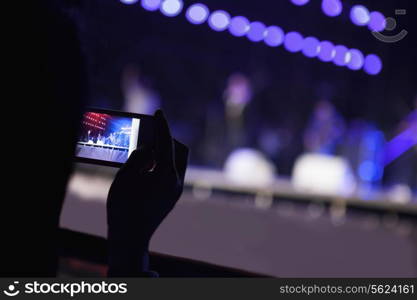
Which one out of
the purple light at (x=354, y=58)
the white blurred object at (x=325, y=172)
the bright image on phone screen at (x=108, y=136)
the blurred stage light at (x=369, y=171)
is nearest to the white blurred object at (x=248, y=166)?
the white blurred object at (x=325, y=172)

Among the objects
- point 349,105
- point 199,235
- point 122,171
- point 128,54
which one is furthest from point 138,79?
point 122,171

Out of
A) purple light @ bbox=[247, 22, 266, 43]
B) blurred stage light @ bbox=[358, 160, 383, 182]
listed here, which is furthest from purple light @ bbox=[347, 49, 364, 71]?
blurred stage light @ bbox=[358, 160, 383, 182]

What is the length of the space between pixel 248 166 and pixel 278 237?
356cm

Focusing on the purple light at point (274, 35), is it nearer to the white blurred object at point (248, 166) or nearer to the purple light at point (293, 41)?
the purple light at point (293, 41)

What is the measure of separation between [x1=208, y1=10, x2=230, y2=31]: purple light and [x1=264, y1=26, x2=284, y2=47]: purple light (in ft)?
1.85

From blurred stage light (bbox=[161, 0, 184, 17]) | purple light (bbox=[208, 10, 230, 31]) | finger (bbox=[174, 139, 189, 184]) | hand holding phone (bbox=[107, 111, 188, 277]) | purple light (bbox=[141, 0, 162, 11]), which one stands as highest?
purple light (bbox=[208, 10, 230, 31])

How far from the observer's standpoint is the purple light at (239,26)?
3880 mm

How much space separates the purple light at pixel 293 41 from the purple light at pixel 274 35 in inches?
2.2

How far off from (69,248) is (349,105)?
18.1ft

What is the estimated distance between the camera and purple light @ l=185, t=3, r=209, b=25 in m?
3.36

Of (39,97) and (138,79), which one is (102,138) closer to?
(39,97)

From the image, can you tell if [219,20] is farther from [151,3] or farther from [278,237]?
[278,237]

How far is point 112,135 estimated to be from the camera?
0.79 metres

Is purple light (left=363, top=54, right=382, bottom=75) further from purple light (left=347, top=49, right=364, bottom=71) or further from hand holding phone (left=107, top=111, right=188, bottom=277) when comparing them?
hand holding phone (left=107, top=111, right=188, bottom=277)
